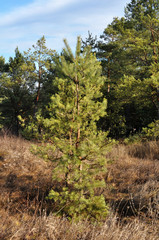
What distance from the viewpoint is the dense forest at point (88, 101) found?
4344mm

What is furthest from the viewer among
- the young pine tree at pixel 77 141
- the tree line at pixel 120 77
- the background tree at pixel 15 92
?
the background tree at pixel 15 92

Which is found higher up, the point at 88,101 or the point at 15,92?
the point at 15,92

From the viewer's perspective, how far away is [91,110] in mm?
4645

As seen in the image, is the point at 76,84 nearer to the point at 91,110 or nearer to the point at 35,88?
the point at 91,110

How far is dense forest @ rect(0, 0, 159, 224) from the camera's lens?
434 cm

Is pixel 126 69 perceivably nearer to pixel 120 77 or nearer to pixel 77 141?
pixel 120 77

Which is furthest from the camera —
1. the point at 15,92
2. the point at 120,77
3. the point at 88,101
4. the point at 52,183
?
the point at 15,92

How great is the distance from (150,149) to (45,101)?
1379cm

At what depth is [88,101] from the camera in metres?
4.50

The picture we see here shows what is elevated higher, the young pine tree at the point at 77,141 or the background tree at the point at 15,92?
the background tree at the point at 15,92

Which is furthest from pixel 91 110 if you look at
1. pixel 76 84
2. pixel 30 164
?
pixel 30 164

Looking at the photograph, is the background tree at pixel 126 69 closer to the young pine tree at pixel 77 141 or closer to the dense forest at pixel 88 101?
the dense forest at pixel 88 101

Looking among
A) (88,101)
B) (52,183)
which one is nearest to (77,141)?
(88,101)

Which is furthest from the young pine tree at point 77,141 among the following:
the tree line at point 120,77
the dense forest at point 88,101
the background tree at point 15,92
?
the background tree at point 15,92
